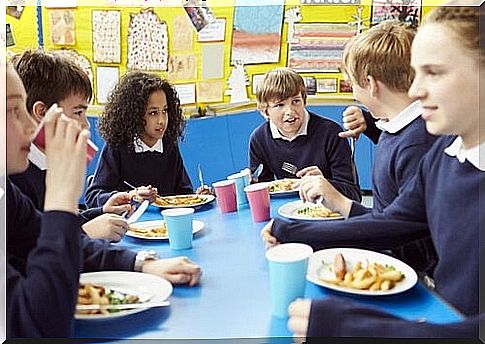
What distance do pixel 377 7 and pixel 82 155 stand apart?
50 centimetres

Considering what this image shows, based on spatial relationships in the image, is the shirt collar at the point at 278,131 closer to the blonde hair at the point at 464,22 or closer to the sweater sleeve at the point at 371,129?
the sweater sleeve at the point at 371,129

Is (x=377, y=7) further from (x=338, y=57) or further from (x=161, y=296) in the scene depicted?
(x=161, y=296)

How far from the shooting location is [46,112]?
36.2 inches

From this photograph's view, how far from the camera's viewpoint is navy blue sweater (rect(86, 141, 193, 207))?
1040 millimetres

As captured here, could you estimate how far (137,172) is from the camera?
1.12m

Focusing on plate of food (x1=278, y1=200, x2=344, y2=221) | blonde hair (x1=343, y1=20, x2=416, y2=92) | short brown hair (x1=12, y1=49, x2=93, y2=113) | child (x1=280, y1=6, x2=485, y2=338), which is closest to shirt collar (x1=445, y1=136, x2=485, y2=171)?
child (x1=280, y1=6, x2=485, y2=338)

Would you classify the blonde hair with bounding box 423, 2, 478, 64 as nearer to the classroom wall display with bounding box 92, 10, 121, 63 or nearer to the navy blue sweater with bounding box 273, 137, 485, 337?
the navy blue sweater with bounding box 273, 137, 485, 337

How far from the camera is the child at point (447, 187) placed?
2.83 ft

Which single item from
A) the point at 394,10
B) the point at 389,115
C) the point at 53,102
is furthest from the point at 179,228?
the point at 394,10

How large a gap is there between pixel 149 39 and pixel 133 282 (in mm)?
377

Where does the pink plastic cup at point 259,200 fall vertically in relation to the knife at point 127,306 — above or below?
above

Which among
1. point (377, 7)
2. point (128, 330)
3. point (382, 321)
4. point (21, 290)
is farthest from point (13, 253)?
point (377, 7)

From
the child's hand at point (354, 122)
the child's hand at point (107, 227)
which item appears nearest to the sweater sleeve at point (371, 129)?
the child's hand at point (354, 122)

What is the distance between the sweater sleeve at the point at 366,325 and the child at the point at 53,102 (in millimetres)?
365
